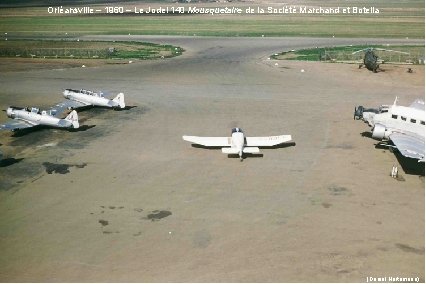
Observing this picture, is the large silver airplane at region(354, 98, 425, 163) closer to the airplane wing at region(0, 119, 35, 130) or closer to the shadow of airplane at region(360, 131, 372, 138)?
the shadow of airplane at region(360, 131, 372, 138)

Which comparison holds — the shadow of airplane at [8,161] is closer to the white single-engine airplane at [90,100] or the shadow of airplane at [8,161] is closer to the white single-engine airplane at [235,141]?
the white single-engine airplane at [235,141]

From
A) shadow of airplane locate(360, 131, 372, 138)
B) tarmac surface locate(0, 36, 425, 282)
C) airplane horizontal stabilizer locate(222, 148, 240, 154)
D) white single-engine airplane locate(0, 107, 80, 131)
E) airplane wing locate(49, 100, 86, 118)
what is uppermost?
airplane wing locate(49, 100, 86, 118)

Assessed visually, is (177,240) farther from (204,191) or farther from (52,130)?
(52,130)

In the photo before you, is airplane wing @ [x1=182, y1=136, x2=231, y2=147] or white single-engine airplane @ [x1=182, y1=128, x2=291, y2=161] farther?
airplane wing @ [x1=182, y1=136, x2=231, y2=147]

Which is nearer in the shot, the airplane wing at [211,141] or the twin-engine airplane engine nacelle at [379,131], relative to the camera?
the twin-engine airplane engine nacelle at [379,131]

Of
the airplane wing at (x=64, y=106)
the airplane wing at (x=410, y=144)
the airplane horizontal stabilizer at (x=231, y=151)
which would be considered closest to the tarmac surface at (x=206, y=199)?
the airplane horizontal stabilizer at (x=231, y=151)

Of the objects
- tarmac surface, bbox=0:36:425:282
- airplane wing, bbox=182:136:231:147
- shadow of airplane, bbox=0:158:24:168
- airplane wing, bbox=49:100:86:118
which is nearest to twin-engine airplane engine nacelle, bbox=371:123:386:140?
tarmac surface, bbox=0:36:425:282
